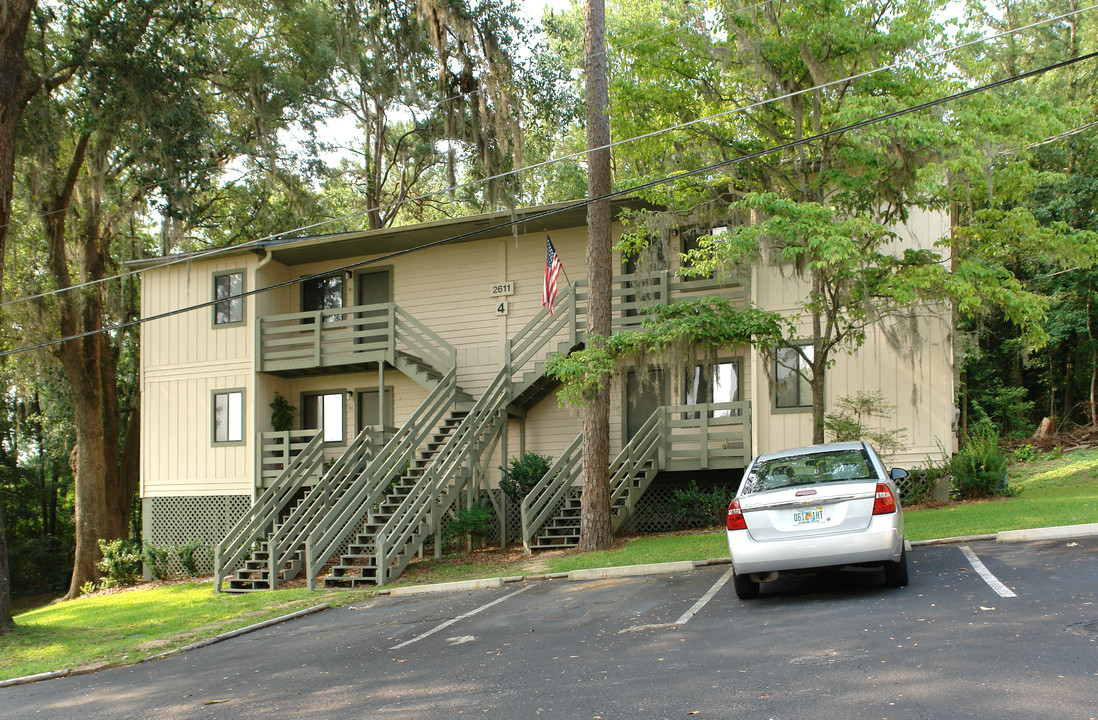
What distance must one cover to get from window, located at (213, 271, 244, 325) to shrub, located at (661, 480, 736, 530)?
37.7ft

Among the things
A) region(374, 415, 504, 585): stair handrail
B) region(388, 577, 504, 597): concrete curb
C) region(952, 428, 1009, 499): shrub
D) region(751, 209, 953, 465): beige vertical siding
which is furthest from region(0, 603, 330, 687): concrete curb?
region(952, 428, 1009, 499): shrub

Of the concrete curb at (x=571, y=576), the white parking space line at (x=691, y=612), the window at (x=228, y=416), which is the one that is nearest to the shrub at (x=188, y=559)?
the window at (x=228, y=416)

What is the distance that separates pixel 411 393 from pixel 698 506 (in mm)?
7581

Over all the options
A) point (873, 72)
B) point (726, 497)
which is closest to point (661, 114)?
point (873, 72)

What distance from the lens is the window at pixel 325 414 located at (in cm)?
2252

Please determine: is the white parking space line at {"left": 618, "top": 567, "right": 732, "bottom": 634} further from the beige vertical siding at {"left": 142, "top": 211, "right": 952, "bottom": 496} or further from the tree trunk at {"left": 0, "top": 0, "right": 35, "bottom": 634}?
the tree trunk at {"left": 0, "top": 0, "right": 35, "bottom": 634}

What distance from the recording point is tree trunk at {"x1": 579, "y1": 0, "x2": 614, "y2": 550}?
15.4m

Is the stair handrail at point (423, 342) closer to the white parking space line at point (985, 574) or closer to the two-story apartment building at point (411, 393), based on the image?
the two-story apartment building at point (411, 393)

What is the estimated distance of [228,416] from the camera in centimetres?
2233

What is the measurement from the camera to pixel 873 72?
13422mm

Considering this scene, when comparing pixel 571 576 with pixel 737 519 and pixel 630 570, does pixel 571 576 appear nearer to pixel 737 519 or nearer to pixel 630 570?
pixel 630 570

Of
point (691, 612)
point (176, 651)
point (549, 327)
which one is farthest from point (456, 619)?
point (549, 327)

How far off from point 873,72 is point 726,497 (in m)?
8.49

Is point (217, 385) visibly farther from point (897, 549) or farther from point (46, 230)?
point (897, 549)
